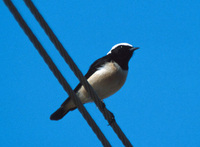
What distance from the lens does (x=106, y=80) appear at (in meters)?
6.46

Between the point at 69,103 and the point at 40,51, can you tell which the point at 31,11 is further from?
the point at 69,103

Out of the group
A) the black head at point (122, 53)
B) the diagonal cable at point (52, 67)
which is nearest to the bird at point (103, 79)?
the black head at point (122, 53)

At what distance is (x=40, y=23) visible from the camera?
10.8ft

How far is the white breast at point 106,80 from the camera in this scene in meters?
6.47

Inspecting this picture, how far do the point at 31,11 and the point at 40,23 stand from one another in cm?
13

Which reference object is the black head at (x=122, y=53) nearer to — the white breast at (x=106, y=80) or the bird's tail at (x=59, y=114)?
the white breast at (x=106, y=80)

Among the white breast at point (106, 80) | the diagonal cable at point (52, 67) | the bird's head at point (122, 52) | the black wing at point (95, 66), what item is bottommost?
the diagonal cable at point (52, 67)

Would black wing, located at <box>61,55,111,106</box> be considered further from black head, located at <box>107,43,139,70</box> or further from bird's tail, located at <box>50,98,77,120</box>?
black head, located at <box>107,43,139,70</box>

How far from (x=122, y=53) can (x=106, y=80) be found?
124cm

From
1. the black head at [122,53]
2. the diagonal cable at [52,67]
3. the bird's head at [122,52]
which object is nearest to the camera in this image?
the diagonal cable at [52,67]

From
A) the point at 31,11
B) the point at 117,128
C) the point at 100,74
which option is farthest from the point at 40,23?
the point at 100,74

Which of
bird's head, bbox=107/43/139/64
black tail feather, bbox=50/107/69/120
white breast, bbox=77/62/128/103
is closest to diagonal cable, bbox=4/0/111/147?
white breast, bbox=77/62/128/103

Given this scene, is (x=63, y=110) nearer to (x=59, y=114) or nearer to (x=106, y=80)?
(x=59, y=114)

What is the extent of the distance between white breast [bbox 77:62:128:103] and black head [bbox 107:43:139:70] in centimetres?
25
